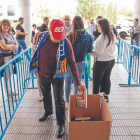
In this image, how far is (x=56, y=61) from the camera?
2.64m

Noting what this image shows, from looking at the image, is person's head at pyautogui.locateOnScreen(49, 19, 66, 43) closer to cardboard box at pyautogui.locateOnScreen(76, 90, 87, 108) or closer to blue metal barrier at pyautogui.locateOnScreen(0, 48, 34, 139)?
cardboard box at pyautogui.locateOnScreen(76, 90, 87, 108)

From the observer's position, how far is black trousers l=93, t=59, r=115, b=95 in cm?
361

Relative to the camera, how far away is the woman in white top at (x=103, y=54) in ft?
11.1

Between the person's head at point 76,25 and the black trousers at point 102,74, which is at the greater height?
the person's head at point 76,25

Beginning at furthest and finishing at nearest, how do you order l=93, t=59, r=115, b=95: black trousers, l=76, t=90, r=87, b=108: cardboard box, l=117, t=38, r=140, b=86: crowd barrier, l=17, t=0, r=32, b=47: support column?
l=17, t=0, r=32, b=47: support column < l=117, t=38, r=140, b=86: crowd barrier < l=93, t=59, r=115, b=95: black trousers < l=76, t=90, r=87, b=108: cardboard box

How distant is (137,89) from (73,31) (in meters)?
2.59

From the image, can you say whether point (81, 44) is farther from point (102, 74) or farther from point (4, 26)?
point (4, 26)

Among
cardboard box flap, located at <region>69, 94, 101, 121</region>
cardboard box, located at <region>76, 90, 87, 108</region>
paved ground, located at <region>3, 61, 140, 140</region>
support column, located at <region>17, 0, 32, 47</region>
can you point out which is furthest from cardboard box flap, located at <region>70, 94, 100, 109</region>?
support column, located at <region>17, 0, 32, 47</region>

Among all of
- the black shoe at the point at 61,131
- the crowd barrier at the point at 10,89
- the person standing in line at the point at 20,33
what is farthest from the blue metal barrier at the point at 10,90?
the person standing in line at the point at 20,33

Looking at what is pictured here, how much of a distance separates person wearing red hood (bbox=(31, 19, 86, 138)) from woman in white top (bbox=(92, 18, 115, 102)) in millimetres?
947

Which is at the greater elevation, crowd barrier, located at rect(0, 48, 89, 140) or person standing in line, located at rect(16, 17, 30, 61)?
person standing in line, located at rect(16, 17, 30, 61)

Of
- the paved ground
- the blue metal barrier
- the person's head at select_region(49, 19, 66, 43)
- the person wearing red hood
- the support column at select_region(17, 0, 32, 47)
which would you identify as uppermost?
the support column at select_region(17, 0, 32, 47)

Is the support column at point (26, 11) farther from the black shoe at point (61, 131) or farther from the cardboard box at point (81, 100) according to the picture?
the cardboard box at point (81, 100)

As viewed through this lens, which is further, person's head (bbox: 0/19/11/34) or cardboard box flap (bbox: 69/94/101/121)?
person's head (bbox: 0/19/11/34)
